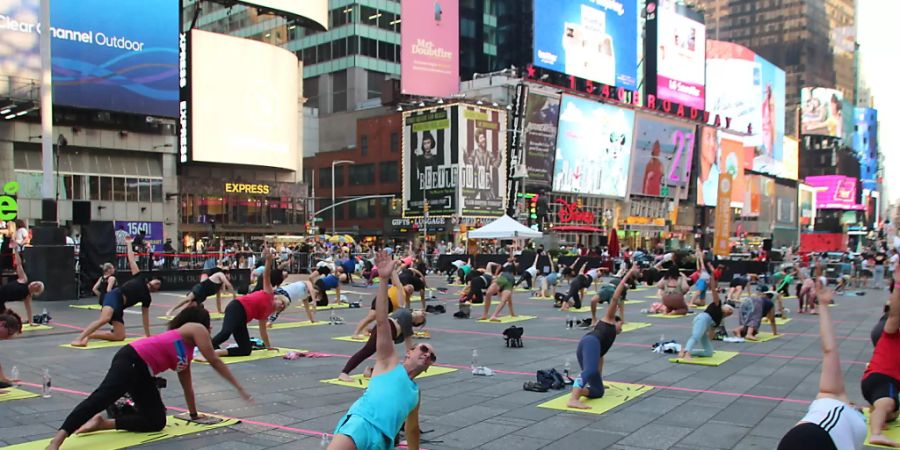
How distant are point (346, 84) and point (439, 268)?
45545 millimetres

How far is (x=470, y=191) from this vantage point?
6469 cm

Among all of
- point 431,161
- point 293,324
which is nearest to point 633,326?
point 293,324

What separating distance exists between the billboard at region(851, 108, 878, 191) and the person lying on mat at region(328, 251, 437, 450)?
608 ft

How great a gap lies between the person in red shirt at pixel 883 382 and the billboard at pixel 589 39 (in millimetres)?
64193

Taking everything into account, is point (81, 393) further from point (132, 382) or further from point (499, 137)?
point (499, 137)

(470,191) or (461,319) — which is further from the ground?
(470,191)

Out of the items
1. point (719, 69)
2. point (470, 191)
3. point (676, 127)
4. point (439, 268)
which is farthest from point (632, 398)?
point (719, 69)

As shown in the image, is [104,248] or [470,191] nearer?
[104,248]

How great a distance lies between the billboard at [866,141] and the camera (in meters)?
168

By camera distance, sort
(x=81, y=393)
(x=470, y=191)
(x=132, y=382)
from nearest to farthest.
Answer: (x=132, y=382) < (x=81, y=393) < (x=470, y=191)

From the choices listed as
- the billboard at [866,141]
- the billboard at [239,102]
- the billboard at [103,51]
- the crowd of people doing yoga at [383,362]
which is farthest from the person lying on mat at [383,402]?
the billboard at [866,141]

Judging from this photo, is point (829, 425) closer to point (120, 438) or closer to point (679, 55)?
point (120, 438)

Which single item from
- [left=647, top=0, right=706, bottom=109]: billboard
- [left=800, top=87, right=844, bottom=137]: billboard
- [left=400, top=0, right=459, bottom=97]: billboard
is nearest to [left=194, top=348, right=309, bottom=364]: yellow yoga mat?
[left=400, top=0, right=459, bottom=97]: billboard

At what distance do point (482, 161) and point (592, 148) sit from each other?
52.6 ft
